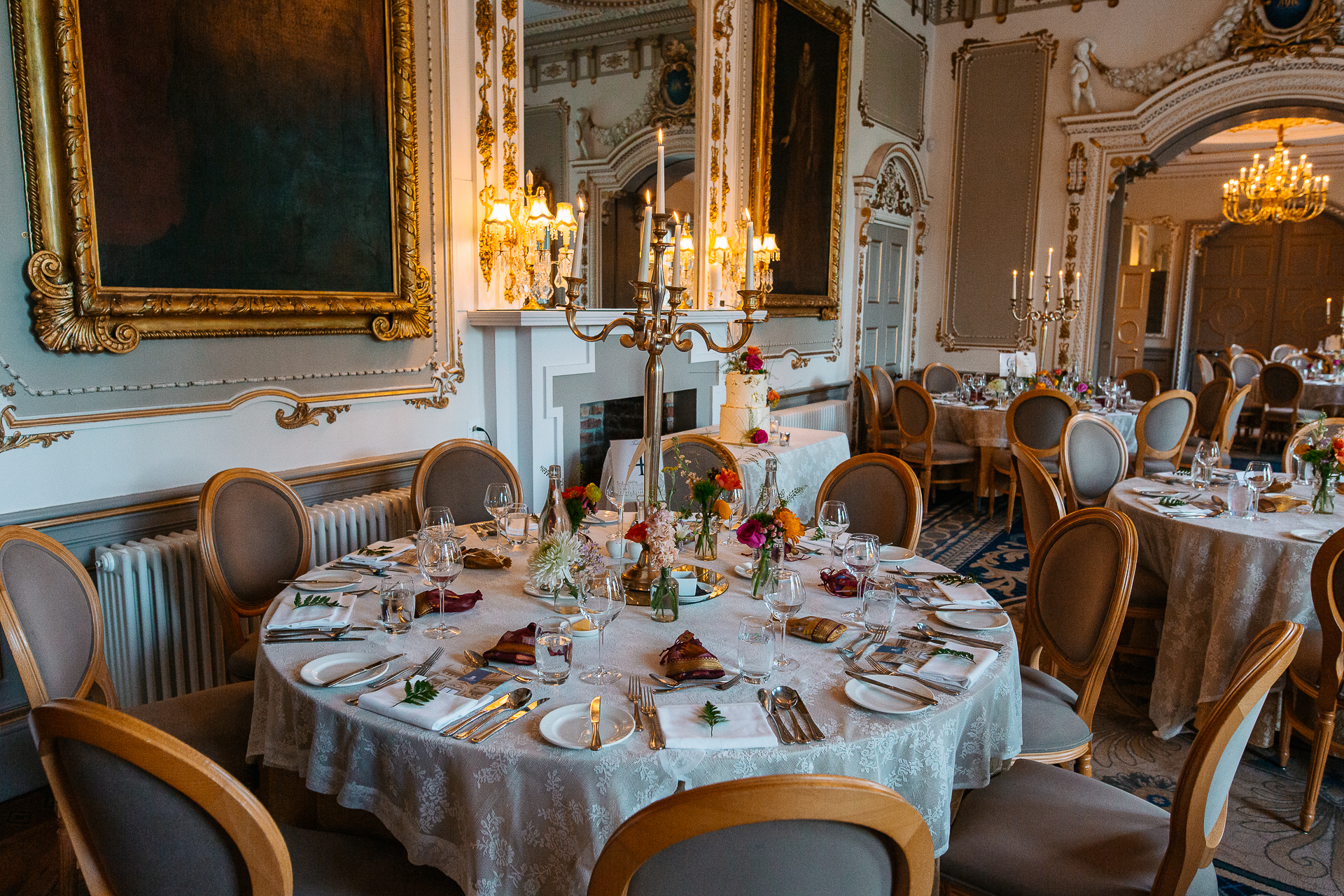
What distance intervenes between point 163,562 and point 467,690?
1.58m

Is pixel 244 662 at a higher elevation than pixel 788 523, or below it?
below

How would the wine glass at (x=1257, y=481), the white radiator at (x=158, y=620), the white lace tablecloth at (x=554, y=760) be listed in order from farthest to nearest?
1. the wine glass at (x=1257, y=481)
2. the white radiator at (x=158, y=620)
3. the white lace tablecloth at (x=554, y=760)

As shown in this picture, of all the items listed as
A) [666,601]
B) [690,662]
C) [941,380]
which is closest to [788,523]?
[666,601]

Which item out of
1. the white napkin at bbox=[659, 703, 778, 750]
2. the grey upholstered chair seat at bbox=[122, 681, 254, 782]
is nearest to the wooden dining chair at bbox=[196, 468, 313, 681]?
the grey upholstered chair seat at bbox=[122, 681, 254, 782]

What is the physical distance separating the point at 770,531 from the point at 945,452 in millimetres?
4549

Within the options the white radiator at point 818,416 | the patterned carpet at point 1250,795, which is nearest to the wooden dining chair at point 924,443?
the white radiator at point 818,416

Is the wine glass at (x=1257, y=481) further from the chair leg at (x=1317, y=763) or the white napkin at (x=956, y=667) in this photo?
the white napkin at (x=956, y=667)

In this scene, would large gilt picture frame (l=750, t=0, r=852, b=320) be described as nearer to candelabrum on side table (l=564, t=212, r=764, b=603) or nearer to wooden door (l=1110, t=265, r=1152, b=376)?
candelabrum on side table (l=564, t=212, r=764, b=603)

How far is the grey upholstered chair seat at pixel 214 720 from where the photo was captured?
1.88m

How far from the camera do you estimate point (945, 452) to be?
20.0ft

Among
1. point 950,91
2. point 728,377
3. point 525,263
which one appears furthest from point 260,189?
point 950,91

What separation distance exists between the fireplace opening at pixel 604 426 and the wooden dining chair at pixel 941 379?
334cm

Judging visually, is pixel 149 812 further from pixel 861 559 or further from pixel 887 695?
pixel 861 559

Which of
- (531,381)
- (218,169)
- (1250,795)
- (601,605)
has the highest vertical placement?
(218,169)
